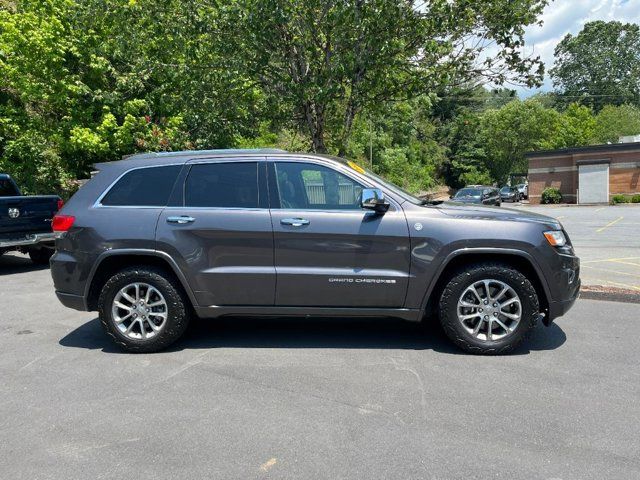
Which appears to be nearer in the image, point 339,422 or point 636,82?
point 339,422

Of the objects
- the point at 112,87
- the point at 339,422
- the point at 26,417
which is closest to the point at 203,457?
the point at 339,422

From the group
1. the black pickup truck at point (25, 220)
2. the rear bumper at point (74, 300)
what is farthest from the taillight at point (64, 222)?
the black pickup truck at point (25, 220)

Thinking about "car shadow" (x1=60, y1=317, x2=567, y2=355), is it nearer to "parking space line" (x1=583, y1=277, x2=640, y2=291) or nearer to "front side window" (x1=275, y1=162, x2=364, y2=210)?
"front side window" (x1=275, y1=162, x2=364, y2=210)

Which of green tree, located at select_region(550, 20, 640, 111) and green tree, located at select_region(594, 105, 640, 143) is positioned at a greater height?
green tree, located at select_region(550, 20, 640, 111)

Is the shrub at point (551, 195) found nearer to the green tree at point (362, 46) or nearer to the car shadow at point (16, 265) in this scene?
the green tree at point (362, 46)

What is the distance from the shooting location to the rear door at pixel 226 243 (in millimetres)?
5074

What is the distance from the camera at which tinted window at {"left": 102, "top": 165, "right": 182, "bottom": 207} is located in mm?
5320

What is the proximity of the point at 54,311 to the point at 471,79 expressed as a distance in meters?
8.73

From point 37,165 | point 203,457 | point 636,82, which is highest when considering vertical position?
point 636,82

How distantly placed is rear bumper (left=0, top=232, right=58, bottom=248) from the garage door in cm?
3896

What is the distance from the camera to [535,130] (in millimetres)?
56281

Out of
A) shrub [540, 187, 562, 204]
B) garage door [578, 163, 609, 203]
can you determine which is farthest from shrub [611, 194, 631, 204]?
shrub [540, 187, 562, 204]

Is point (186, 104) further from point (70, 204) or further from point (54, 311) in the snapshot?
point (70, 204)

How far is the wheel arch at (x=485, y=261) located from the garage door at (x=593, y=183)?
3927cm
